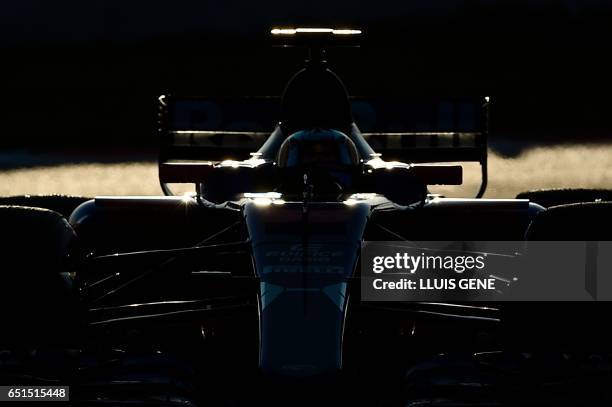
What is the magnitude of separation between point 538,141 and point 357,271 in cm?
3048

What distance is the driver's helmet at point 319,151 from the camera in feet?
27.6

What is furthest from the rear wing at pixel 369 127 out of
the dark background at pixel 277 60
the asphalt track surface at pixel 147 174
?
the dark background at pixel 277 60

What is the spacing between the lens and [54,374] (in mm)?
5664

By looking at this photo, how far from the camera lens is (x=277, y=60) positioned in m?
55.4

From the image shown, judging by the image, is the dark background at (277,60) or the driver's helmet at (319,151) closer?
the driver's helmet at (319,151)

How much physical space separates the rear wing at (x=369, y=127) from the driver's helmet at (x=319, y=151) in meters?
3.54

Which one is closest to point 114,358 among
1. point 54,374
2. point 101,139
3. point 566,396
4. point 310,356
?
point 54,374

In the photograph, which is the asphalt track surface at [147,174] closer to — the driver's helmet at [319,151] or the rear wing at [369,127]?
the rear wing at [369,127]

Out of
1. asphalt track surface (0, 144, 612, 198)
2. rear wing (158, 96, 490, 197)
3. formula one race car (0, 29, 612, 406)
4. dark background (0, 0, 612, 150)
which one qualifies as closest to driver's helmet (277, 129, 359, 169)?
formula one race car (0, 29, 612, 406)

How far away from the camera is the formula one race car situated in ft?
18.6

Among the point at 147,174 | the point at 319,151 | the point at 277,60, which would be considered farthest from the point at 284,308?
the point at 277,60

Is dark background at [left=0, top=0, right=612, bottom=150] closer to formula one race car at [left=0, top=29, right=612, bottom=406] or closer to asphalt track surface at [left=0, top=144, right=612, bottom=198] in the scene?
asphalt track surface at [left=0, top=144, right=612, bottom=198]

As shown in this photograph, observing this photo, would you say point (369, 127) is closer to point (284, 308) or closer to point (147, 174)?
point (284, 308)

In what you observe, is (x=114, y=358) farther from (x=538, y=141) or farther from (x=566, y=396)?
(x=538, y=141)
